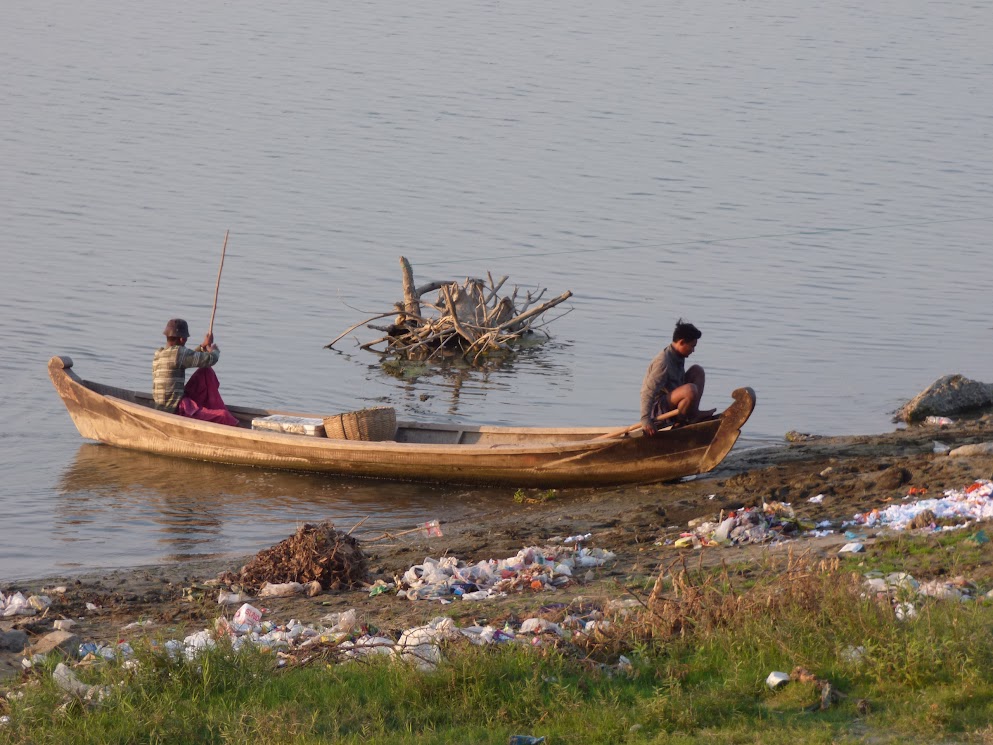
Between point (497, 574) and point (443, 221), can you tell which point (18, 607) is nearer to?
point (497, 574)

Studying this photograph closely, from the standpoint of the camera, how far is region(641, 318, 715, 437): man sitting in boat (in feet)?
30.8

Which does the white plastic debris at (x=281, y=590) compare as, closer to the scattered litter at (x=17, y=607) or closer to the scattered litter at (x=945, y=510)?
the scattered litter at (x=17, y=607)

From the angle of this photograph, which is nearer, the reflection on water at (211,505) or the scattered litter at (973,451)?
the scattered litter at (973,451)

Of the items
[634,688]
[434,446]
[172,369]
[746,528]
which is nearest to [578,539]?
[746,528]

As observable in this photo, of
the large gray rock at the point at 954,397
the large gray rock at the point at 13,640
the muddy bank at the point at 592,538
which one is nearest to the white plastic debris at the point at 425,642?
the muddy bank at the point at 592,538

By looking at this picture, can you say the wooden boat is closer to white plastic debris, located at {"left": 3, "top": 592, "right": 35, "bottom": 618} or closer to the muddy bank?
the muddy bank

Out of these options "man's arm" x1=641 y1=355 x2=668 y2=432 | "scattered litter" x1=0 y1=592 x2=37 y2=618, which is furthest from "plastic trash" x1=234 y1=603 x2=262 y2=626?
"man's arm" x1=641 y1=355 x2=668 y2=432

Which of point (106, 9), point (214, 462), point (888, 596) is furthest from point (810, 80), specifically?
point (888, 596)

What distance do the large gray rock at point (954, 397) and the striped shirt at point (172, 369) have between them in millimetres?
6876

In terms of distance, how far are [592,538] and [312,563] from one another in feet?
6.20

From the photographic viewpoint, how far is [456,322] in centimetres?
1477

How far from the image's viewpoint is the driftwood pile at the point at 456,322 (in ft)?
48.7

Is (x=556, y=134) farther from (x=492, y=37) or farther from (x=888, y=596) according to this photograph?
(x=888, y=596)

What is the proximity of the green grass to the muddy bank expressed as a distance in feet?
2.75
